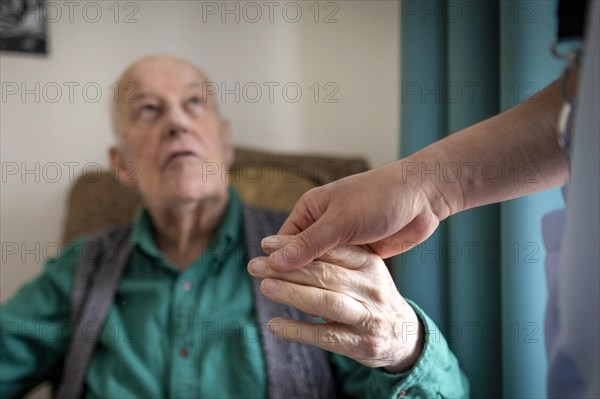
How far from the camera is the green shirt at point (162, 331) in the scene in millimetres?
735

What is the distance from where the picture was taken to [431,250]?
709 mm

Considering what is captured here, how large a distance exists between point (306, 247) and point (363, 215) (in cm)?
6

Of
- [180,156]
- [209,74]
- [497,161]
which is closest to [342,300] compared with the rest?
[497,161]

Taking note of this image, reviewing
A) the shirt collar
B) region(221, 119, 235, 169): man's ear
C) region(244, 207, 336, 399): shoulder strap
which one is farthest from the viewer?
region(221, 119, 235, 169): man's ear

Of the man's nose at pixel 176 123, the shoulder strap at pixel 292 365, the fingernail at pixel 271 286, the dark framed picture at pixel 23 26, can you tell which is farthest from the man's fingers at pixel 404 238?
the dark framed picture at pixel 23 26

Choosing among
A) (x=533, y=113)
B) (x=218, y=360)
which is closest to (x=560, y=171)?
(x=533, y=113)

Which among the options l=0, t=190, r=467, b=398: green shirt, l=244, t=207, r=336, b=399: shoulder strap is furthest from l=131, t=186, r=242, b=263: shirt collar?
l=244, t=207, r=336, b=399: shoulder strap

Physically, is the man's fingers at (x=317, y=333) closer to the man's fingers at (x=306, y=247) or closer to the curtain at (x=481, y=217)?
the man's fingers at (x=306, y=247)

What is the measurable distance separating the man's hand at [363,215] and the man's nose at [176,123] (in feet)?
1.45

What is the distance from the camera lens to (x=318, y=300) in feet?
1.59

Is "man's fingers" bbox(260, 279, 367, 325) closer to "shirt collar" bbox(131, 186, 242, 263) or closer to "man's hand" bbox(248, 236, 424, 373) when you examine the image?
"man's hand" bbox(248, 236, 424, 373)

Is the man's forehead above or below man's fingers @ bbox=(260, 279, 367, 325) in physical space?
above

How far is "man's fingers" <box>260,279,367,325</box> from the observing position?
0.49 metres

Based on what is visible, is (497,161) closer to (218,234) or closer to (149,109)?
(218,234)
